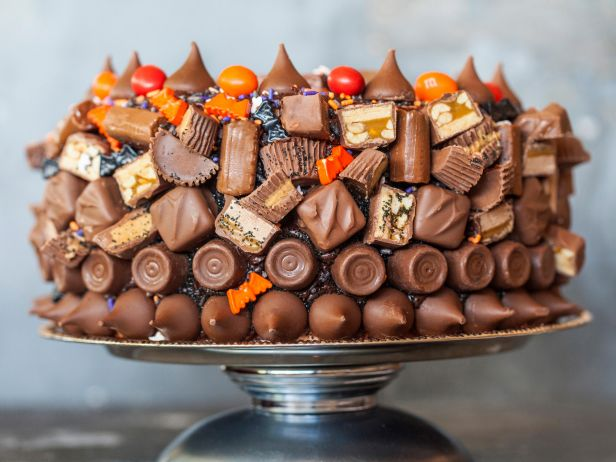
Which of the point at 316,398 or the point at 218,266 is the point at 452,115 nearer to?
the point at 218,266

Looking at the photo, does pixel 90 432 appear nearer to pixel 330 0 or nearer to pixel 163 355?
pixel 163 355

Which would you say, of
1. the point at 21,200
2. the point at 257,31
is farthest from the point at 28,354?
the point at 257,31

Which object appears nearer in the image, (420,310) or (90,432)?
(420,310)

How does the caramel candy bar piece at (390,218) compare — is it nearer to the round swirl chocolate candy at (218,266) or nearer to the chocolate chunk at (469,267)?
the chocolate chunk at (469,267)

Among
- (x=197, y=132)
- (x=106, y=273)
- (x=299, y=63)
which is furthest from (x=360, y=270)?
(x=299, y=63)

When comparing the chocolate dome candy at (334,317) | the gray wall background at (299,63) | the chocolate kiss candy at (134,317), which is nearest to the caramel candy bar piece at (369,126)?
the chocolate dome candy at (334,317)

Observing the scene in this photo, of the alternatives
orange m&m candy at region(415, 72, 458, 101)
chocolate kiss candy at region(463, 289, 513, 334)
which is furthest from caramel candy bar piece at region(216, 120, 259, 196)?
chocolate kiss candy at region(463, 289, 513, 334)

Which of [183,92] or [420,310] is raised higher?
[183,92]
